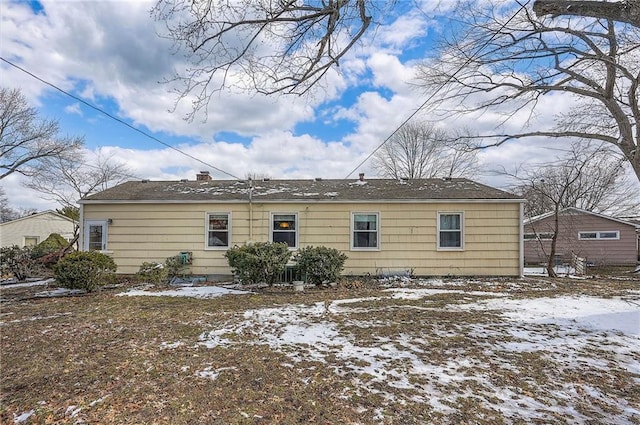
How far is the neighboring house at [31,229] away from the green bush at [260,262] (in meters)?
25.4

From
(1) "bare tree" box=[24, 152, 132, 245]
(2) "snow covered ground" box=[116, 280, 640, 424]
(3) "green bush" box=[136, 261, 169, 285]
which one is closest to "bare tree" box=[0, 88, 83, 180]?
(1) "bare tree" box=[24, 152, 132, 245]

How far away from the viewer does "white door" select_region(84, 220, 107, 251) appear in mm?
11883

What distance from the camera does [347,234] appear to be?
11.7 meters

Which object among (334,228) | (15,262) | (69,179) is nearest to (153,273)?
(15,262)

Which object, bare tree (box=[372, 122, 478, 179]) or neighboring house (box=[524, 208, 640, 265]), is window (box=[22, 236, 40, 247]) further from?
neighboring house (box=[524, 208, 640, 265])

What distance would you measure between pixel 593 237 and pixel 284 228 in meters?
21.2

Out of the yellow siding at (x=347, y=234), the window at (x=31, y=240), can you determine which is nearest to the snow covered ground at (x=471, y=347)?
the yellow siding at (x=347, y=234)

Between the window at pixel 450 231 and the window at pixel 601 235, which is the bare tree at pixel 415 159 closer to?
the window at pixel 601 235

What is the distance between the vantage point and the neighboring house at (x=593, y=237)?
21578mm

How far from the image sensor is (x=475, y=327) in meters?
5.80

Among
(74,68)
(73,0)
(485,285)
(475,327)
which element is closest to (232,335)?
(475,327)

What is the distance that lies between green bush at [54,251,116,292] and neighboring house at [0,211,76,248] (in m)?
23.3

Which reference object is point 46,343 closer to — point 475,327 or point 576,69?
point 475,327

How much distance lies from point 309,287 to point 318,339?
16.1 feet
